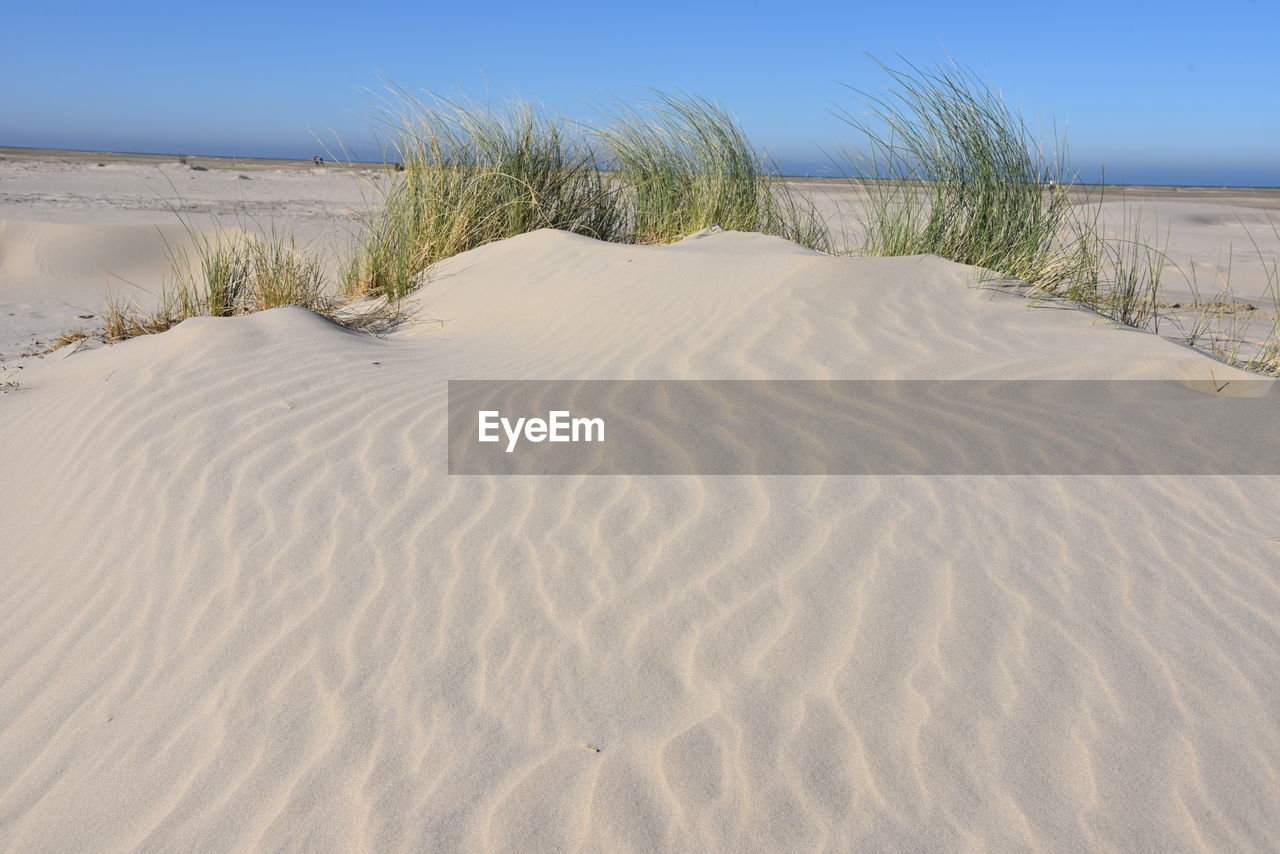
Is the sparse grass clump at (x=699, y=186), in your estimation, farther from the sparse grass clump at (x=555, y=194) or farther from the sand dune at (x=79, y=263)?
the sand dune at (x=79, y=263)

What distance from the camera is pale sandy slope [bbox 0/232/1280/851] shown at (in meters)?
1.80

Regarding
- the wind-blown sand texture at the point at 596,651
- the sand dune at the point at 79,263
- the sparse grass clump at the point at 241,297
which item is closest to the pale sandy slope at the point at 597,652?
the wind-blown sand texture at the point at 596,651

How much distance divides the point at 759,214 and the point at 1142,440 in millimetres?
4975

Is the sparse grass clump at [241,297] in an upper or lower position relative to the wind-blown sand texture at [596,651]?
upper

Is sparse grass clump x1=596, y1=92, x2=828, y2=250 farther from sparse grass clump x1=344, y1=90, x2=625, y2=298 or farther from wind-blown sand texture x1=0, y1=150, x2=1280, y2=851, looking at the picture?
wind-blown sand texture x1=0, y1=150, x2=1280, y2=851

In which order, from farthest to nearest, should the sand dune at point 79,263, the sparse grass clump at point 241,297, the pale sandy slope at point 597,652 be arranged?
1. the sand dune at point 79,263
2. the sparse grass clump at point 241,297
3. the pale sandy slope at point 597,652

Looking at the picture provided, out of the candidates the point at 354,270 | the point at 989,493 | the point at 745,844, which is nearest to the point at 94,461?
the point at 745,844

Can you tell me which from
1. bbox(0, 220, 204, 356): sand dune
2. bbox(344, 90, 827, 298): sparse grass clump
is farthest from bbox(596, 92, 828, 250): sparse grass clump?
bbox(0, 220, 204, 356): sand dune

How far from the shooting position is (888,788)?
1.82 m

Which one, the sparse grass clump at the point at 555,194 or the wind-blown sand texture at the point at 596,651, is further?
the sparse grass clump at the point at 555,194

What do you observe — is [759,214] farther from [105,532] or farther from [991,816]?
[991,816]

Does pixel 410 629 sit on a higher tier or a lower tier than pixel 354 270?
lower

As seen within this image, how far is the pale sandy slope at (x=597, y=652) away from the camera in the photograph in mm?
1802

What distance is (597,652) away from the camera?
221 centimetres
